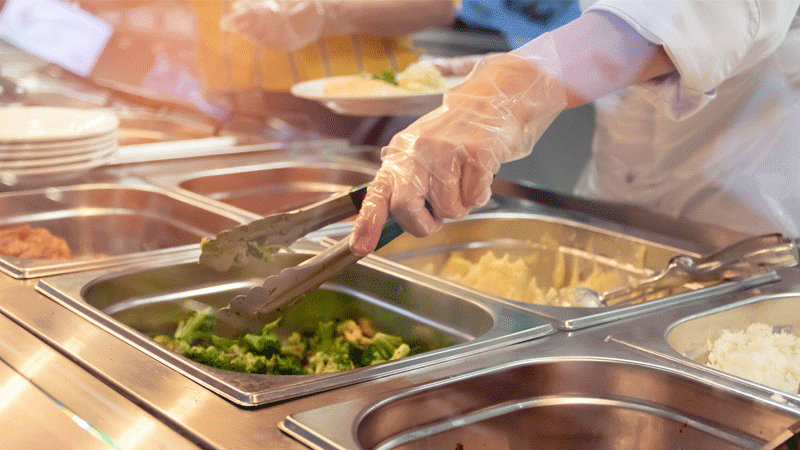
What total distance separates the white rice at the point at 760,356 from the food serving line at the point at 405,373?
4 cm

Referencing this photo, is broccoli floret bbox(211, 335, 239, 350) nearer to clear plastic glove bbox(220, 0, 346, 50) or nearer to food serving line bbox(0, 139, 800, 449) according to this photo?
food serving line bbox(0, 139, 800, 449)

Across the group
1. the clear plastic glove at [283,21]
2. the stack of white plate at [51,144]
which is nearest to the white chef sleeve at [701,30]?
the stack of white plate at [51,144]

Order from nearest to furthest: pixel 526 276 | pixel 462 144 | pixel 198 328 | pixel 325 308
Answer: pixel 462 144, pixel 198 328, pixel 325 308, pixel 526 276

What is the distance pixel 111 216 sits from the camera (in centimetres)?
144

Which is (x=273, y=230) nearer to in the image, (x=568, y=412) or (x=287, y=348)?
(x=287, y=348)

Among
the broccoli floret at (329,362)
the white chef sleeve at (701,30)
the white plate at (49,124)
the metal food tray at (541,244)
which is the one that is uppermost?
the white chef sleeve at (701,30)

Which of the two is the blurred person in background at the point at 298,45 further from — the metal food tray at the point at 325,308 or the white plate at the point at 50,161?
the metal food tray at the point at 325,308

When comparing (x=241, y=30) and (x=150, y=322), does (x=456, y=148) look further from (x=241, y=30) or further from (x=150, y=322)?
(x=241, y=30)

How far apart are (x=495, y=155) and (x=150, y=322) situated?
0.57 m

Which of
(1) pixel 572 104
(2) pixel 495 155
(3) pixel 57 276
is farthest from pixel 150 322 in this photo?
(1) pixel 572 104

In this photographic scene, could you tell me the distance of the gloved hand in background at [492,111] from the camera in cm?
86

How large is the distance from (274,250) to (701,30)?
625mm

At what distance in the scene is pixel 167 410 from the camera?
0.61 meters

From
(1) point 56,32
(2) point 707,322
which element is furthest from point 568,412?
(1) point 56,32
